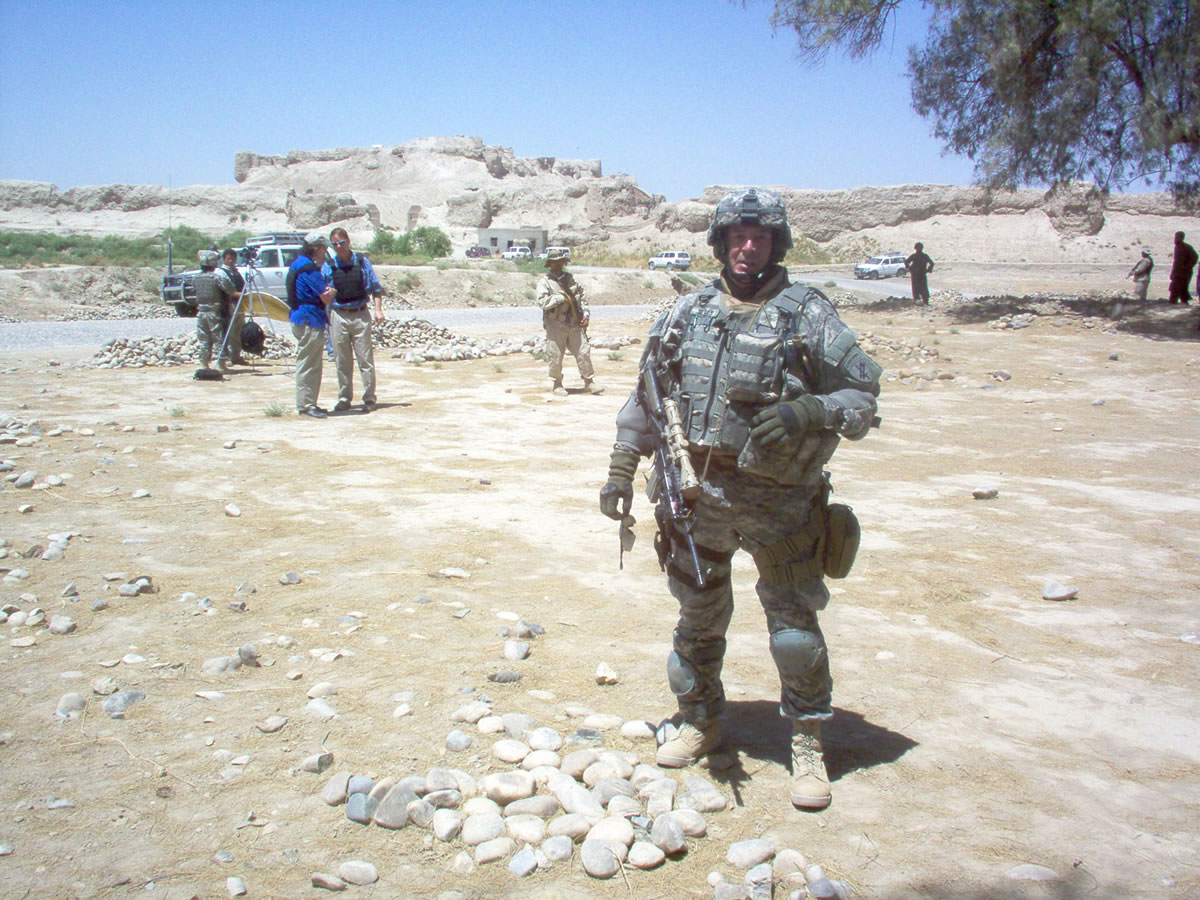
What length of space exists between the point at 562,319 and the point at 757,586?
824 centimetres

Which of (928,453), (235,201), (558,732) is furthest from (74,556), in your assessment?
(235,201)

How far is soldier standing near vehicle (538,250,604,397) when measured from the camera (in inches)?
430

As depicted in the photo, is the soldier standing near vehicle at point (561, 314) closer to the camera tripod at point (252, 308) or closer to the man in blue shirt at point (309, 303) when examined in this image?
the man in blue shirt at point (309, 303)

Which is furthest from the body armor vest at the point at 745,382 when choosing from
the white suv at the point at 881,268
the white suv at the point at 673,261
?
the white suv at the point at 673,261

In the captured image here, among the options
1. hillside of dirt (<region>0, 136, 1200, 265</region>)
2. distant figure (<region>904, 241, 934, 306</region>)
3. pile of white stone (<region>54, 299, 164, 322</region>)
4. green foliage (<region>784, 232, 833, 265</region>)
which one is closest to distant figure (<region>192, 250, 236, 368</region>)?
pile of white stone (<region>54, 299, 164, 322</region>)

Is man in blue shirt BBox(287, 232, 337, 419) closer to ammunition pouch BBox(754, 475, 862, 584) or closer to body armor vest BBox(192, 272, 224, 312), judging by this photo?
body armor vest BBox(192, 272, 224, 312)

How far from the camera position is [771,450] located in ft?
9.55

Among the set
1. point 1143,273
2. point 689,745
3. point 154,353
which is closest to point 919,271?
point 1143,273

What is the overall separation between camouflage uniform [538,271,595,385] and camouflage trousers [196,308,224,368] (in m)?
5.04

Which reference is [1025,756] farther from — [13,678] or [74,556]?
[74,556]

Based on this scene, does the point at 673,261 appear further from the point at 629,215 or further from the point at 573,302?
the point at 573,302

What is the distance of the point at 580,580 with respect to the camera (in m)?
5.16

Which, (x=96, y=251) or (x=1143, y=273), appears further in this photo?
(x=96, y=251)

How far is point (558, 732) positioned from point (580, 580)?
5.66 feet
